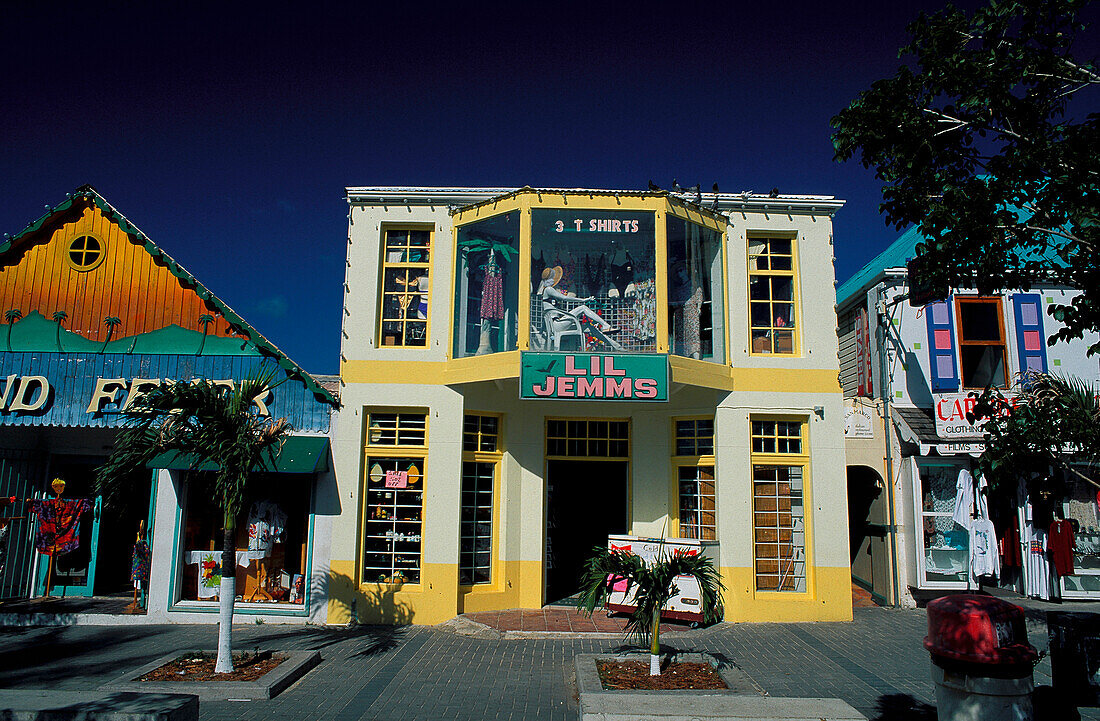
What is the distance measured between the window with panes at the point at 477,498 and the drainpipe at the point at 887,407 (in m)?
7.15

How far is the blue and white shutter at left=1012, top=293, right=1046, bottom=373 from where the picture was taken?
1376 centimetres

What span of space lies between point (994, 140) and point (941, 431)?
→ 23.6ft

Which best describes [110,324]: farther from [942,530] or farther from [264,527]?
[942,530]

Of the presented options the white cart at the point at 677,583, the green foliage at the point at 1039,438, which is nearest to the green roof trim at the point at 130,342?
the white cart at the point at 677,583

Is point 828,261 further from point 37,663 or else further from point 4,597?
point 4,597

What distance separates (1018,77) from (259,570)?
1233cm

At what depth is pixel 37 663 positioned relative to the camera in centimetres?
956

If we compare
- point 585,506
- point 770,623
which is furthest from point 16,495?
point 770,623

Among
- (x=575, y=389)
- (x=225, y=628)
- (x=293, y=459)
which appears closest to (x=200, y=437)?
(x=225, y=628)

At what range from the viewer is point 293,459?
1195cm

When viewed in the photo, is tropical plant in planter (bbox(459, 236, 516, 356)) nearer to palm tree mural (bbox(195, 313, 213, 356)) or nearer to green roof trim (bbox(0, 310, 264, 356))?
green roof trim (bbox(0, 310, 264, 356))

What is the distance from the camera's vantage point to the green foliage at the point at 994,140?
6219 millimetres

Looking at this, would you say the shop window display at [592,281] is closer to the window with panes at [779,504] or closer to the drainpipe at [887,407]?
the window with panes at [779,504]

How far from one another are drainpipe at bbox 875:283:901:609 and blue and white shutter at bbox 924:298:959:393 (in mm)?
753
